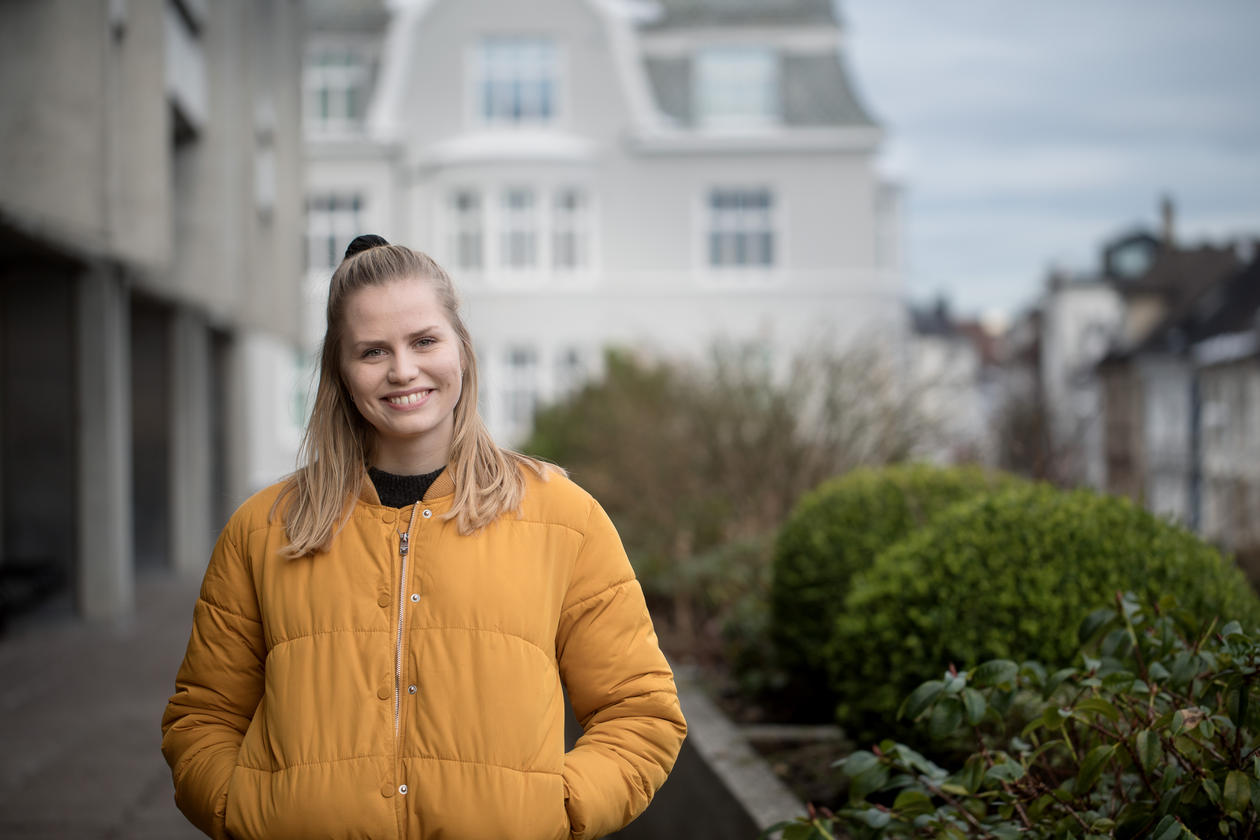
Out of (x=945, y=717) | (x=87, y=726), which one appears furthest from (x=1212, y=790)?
(x=87, y=726)

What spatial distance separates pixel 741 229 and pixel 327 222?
406 inches

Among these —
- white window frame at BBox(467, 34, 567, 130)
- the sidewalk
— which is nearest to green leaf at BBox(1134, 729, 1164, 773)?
the sidewalk

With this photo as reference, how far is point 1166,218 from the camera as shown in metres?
49.0

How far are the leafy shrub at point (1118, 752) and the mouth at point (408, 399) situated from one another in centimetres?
128

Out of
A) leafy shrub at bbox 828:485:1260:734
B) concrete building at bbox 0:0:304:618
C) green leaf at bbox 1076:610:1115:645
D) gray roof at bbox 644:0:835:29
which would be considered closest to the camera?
green leaf at bbox 1076:610:1115:645

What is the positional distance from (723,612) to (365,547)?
5762 mm

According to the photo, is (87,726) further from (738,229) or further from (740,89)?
(740,89)

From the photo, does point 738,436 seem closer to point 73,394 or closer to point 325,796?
point 73,394

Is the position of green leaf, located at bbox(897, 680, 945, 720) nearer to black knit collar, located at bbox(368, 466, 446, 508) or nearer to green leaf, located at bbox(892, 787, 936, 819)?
green leaf, located at bbox(892, 787, 936, 819)

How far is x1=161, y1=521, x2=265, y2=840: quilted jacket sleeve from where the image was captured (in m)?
2.19

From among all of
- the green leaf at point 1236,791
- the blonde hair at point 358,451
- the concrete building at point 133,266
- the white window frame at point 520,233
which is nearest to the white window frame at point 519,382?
the white window frame at point 520,233

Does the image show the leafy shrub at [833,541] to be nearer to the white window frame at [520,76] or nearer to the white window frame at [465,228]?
the white window frame at [465,228]

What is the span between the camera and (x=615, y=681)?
2.19 metres

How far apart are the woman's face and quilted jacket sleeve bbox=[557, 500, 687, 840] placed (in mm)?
368
